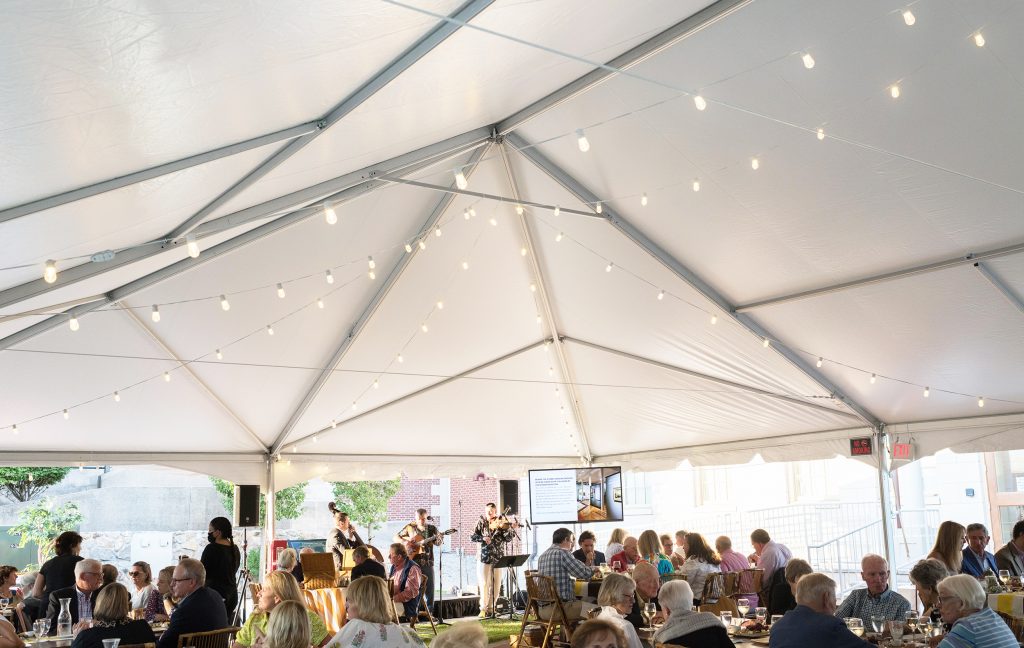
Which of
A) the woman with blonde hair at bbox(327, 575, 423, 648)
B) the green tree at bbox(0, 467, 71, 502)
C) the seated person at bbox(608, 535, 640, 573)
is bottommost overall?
the seated person at bbox(608, 535, 640, 573)

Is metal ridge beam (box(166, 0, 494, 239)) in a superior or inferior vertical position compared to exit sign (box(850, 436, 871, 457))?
superior

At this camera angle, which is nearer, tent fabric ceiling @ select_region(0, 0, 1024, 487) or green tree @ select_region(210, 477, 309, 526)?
tent fabric ceiling @ select_region(0, 0, 1024, 487)

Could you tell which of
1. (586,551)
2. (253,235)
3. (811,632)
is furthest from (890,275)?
(253,235)

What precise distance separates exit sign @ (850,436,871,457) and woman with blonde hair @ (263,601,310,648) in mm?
8526

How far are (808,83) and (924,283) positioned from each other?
109 inches

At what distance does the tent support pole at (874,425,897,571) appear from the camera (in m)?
10.5

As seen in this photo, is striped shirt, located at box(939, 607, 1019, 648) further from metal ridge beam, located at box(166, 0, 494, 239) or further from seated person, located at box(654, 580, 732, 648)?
metal ridge beam, located at box(166, 0, 494, 239)

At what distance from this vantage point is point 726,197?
702 centimetres

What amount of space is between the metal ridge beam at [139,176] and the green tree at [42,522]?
57.8ft

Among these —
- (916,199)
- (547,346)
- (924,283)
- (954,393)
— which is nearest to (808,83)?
(916,199)

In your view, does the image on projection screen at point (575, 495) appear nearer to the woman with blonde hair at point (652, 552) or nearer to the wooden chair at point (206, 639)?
the woman with blonde hair at point (652, 552)

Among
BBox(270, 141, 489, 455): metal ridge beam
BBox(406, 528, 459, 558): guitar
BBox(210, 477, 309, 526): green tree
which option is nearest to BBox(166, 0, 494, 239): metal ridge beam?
BBox(270, 141, 489, 455): metal ridge beam

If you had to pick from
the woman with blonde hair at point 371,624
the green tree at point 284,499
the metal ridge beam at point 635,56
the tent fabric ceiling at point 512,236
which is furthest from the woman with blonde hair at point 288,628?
the green tree at point 284,499

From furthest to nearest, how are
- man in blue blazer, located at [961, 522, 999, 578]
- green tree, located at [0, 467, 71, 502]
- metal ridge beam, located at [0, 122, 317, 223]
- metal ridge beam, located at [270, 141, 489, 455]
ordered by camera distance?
green tree, located at [0, 467, 71, 502] → metal ridge beam, located at [270, 141, 489, 455] → man in blue blazer, located at [961, 522, 999, 578] → metal ridge beam, located at [0, 122, 317, 223]
